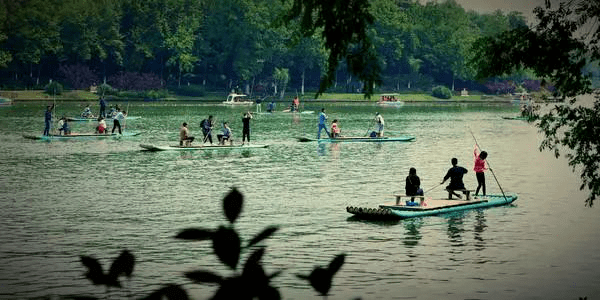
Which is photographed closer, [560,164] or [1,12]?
[560,164]

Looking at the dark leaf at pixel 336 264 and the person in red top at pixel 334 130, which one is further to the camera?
the person in red top at pixel 334 130

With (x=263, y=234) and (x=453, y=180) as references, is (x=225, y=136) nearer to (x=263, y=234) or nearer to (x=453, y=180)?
(x=453, y=180)

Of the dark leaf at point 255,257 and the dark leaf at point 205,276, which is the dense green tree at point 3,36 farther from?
the dark leaf at point 255,257

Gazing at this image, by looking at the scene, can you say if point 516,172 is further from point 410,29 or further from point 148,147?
point 410,29

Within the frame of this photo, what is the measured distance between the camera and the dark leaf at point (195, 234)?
435 centimetres

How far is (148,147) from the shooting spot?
57156mm

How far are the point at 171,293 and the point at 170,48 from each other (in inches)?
6092

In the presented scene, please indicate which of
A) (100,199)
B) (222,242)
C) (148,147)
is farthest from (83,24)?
(222,242)

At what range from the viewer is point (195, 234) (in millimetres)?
4414

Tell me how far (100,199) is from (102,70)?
421 ft

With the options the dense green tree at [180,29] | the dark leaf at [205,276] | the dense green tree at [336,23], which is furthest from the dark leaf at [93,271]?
the dense green tree at [180,29]

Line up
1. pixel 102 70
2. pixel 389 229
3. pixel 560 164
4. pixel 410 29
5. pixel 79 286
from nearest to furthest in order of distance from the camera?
pixel 79 286
pixel 389 229
pixel 560 164
pixel 102 70
pixel 410 29

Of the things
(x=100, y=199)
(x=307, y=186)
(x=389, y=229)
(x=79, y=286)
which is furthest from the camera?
(x=307, y=186)

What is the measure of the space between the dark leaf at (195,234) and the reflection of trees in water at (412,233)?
21.4m
